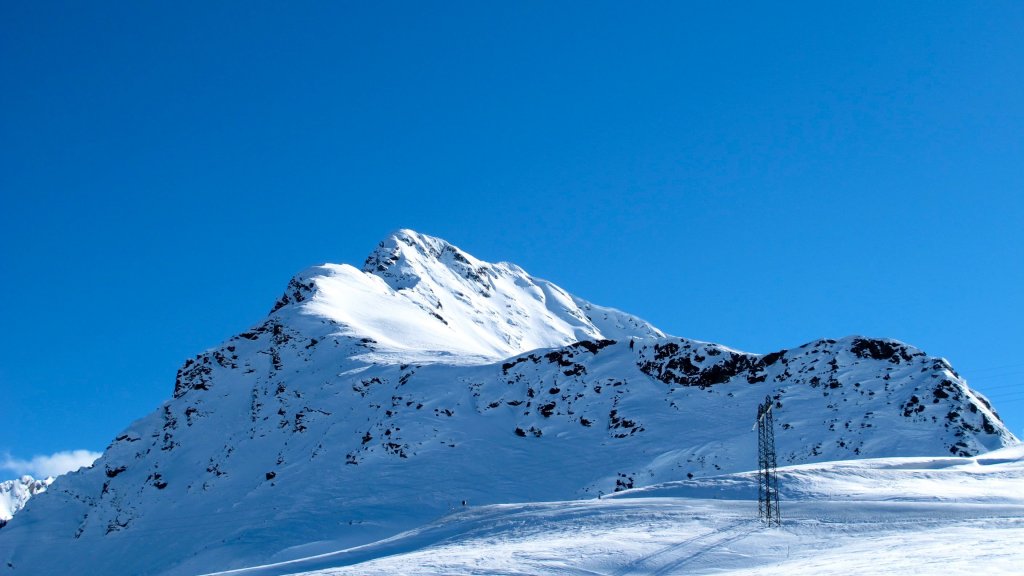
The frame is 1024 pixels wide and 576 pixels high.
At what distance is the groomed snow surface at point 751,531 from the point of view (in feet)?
106

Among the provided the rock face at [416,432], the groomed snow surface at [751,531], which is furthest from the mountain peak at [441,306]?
the groomed snow surface at [751,531]

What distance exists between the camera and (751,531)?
39781 millimetres

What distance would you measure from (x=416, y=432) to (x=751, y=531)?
40.1 m

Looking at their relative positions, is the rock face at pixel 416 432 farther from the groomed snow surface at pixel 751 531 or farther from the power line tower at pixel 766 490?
the power line tower at pixel 766 490

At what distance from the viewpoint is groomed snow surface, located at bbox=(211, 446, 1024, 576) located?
32.3 metres

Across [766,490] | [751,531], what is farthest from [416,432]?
[751,531]

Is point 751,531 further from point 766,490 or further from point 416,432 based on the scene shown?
point 416,432

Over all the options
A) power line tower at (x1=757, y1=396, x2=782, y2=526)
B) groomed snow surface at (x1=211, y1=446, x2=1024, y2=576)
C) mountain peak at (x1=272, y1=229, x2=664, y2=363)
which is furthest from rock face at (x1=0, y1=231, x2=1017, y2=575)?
power line tower at (x1=757, y1=396, x2=782, y2=526)

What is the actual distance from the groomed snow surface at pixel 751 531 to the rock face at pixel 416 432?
12.6 metres

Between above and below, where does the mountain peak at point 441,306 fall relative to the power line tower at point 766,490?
above

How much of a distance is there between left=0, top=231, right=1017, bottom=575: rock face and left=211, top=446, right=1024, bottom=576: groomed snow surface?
1255 cm

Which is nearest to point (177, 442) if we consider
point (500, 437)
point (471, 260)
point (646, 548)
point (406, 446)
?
point (406, 446)

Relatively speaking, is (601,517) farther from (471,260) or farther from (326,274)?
(471,260)

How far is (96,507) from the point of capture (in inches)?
3246
